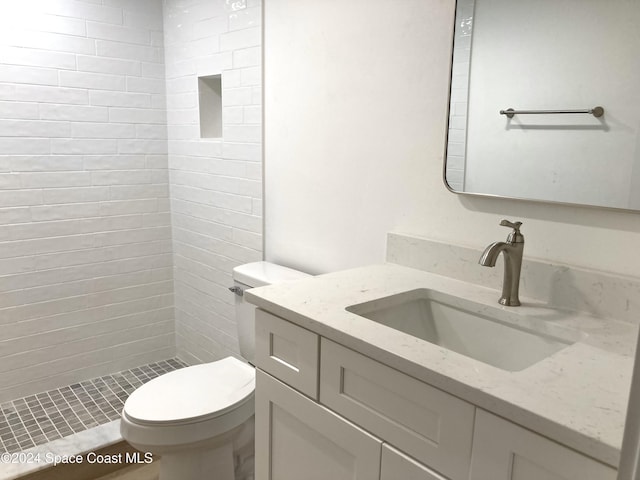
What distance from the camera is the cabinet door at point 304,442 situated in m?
1.12

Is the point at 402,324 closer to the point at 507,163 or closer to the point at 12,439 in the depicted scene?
the point at 507,163

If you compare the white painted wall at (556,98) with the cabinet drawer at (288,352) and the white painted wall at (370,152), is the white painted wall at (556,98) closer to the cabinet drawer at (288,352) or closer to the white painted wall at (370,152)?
the white painted wall at (370,152)

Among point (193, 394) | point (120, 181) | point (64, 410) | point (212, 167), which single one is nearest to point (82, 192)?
point (120, 181)

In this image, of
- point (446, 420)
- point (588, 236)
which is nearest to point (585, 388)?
point (446, 420)

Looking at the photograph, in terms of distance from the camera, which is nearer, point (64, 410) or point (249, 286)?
point (249, 286)

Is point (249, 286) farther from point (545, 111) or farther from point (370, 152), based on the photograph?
point (545, 111)

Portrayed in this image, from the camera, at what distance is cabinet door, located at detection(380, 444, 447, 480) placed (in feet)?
3.25

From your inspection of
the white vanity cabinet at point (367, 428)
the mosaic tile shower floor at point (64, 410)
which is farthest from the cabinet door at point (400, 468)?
the mosaic tile shower floor at point (64, 410)

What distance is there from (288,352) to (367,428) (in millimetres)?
288

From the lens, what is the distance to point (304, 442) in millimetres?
1276

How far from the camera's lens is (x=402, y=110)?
1633mm

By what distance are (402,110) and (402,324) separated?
26.8 inches

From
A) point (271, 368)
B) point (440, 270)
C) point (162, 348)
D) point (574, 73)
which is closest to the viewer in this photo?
point (574, 73)

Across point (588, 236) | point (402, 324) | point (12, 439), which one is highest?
point (588, 236)
